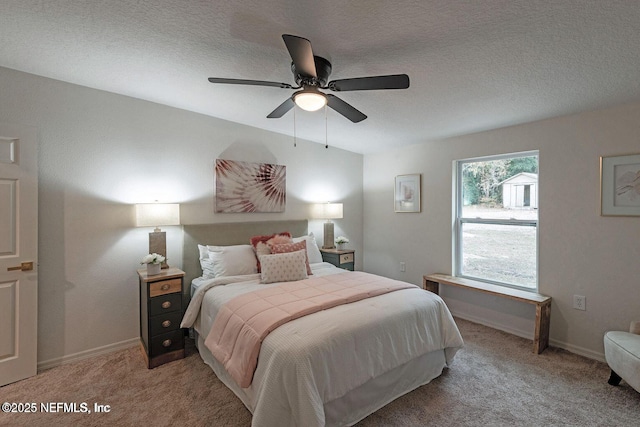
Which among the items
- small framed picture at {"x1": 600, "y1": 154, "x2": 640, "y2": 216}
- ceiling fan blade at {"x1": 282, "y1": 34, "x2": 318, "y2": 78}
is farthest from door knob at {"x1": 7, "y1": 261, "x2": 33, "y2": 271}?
small framed picture at {"x1": 600, "y1": 154, "x2": 640, "y2": 216}

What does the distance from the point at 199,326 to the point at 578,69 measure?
3.71m

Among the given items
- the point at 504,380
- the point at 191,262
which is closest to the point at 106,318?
the point at 191,262

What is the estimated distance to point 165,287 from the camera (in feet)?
8.73

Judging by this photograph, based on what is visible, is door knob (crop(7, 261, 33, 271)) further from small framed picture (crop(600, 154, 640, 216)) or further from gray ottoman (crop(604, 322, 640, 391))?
small framed picture (crop(600, 154, 640, 216))

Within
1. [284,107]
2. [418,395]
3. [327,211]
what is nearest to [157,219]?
[284,107]

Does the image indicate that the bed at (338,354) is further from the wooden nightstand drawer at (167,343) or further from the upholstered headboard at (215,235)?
the upholstered headboard at (215,235)

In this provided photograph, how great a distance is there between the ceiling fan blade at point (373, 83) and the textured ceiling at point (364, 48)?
30cm

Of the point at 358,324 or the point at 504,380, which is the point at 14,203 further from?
the point at 504,380

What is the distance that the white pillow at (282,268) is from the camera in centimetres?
285

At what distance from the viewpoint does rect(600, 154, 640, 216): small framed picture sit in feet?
8.22

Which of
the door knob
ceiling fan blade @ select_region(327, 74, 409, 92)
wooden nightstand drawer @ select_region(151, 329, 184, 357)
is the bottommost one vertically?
wooden nightstand drawer @ select_region(151, 329, 184, 357)

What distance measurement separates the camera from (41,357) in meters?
2.55

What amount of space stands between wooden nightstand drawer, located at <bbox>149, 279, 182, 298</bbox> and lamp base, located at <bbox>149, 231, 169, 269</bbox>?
0.38 metres

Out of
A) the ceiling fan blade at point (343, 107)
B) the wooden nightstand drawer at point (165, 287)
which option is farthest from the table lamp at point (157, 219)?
the ceiling fan blade at point (343, 107)
